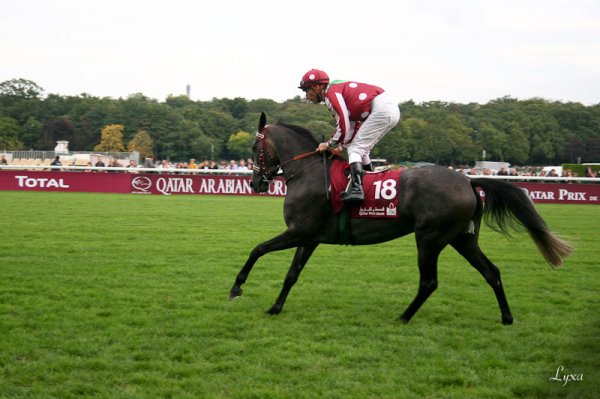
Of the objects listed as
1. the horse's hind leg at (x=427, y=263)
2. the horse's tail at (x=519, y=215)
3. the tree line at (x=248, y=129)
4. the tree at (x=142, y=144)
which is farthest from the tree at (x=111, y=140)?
the horse's hind leg at (x=427, y=263)

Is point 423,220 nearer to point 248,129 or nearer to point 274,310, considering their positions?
point 274,310

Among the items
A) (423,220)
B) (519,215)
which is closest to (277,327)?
(423,220)

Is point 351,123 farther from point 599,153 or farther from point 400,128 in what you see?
point 599,153

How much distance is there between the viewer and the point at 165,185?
31891mm

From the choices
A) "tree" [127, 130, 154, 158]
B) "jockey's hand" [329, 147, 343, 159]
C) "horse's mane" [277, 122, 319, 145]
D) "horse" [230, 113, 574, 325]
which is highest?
"tree" [127, 130, 154, 158]

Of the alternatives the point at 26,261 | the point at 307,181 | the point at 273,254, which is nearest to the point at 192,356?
the point at 307,181

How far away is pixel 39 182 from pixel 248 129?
63806 millimetres

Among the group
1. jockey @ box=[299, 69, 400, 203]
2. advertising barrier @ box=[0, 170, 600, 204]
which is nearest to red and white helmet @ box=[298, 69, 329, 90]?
jockey @ box=[299, 69, 400, 203]

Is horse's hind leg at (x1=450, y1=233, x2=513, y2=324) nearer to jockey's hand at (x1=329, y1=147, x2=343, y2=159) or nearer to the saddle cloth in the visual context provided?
the saddle cloth

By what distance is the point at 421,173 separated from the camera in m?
7.45

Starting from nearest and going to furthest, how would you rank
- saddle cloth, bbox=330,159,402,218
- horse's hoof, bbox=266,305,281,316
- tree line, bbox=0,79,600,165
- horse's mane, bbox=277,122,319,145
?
1. horse's hoof, bbox=266,305,281,316
2. saddle cloth, bbox=330,159,402,218
3. horse's mane, bbox=277,122,319,145
4. tree line, bbox=0,79,600,165

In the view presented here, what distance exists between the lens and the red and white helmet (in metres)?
7.82

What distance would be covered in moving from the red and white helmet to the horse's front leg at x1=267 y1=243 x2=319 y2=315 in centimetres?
187

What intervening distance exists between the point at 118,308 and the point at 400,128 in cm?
6525
